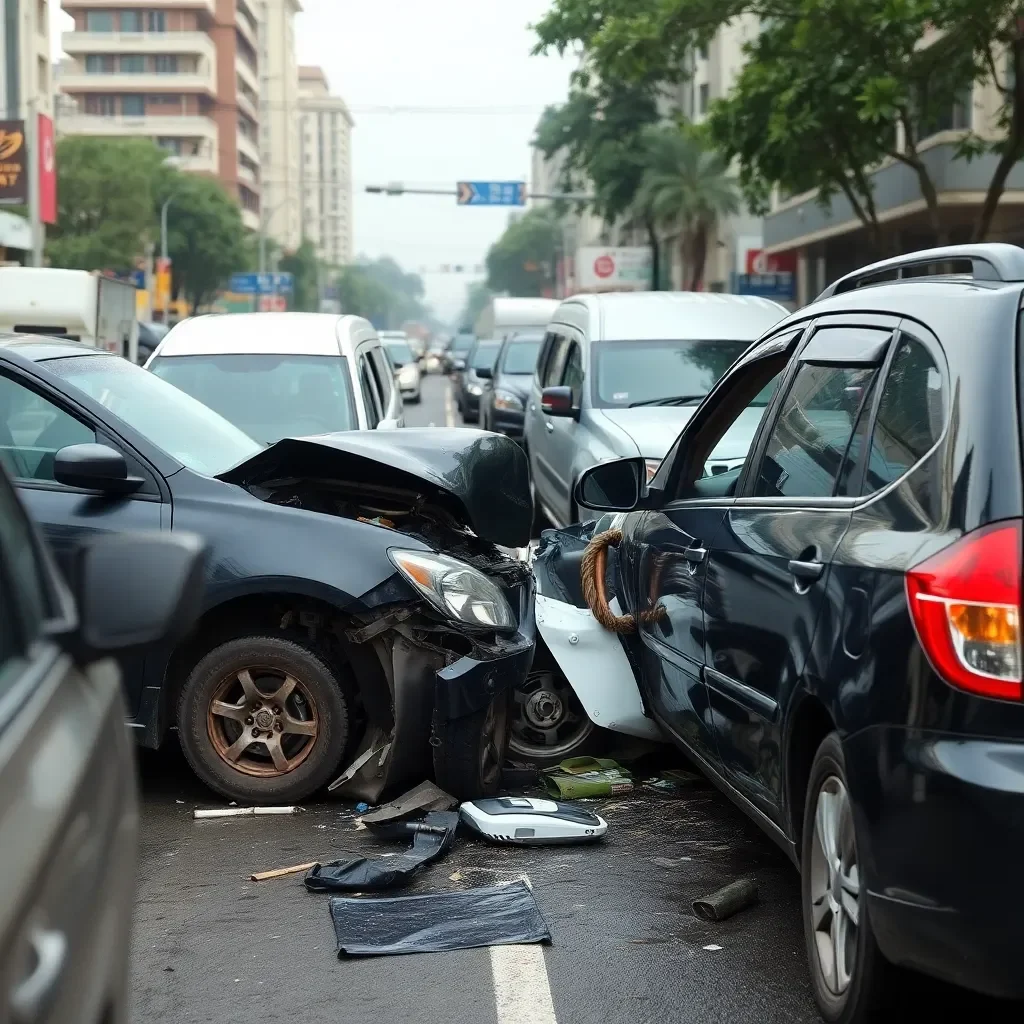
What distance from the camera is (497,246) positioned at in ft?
528

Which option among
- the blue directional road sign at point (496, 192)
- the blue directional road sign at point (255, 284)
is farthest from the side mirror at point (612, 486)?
the blue directional road sign at point (255, 284)

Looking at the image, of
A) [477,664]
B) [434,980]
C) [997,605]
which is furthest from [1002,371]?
[477,664]

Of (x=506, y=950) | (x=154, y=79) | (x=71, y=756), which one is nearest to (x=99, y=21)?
(x=154, y=79)

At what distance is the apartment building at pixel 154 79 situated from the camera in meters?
117

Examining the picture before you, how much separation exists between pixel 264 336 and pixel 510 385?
40.8 feet

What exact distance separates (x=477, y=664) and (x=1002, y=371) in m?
2.58

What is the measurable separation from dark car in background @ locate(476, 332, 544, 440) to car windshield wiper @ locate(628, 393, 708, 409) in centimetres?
869

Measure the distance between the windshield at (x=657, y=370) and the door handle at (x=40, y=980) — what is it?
392 inches

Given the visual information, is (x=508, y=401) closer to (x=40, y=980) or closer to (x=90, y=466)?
(x=90, y=466)

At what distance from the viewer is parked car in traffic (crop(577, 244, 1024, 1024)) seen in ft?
10.5

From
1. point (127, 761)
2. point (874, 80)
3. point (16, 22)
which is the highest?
point (16, 22)

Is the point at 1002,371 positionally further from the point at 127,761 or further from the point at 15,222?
the point at 15,222

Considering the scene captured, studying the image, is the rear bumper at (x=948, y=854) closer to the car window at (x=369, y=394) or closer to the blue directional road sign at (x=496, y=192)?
the car window at (x=369, y=394)

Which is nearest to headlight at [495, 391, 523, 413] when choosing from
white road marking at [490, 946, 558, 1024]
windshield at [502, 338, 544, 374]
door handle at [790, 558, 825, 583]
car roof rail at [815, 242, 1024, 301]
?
windshield at [502, 338, 544, 374]
